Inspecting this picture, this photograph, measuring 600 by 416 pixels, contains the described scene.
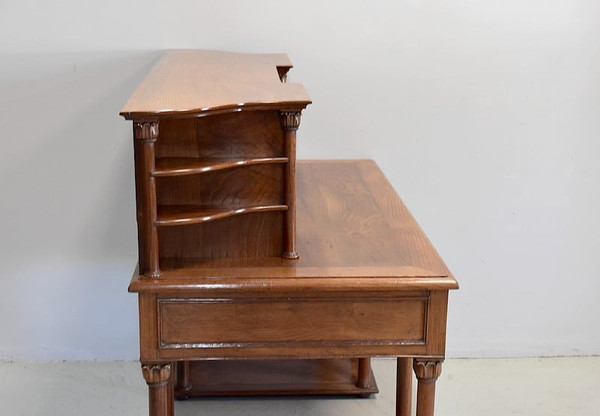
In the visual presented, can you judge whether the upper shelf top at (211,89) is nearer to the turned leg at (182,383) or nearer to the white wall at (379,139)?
the white wall at (379,139)

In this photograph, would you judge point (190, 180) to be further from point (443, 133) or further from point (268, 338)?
point (443, 133)

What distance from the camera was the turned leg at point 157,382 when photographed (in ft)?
6.09

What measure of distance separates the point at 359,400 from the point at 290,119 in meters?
1.29

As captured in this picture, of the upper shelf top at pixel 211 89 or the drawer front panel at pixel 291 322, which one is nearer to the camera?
the upper shelf top at pixel 211 89

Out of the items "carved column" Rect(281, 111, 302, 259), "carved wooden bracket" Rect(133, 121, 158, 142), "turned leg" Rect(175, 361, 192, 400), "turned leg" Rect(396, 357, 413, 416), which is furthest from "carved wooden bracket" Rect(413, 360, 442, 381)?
"turned leg" Rect(175, 361, 192, 400)

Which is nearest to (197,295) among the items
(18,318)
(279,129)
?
(279,129)

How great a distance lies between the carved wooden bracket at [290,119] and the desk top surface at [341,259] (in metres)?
0.30

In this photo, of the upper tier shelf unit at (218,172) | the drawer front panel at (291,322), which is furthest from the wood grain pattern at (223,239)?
the drawer front panel at (291,322)

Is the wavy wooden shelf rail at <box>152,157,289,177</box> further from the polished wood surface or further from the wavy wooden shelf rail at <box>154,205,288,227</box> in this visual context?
the polished wood surface

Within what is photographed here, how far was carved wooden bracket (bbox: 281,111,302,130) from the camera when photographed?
1.82 m

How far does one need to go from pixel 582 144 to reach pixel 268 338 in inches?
62.2

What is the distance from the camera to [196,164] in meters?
1.80

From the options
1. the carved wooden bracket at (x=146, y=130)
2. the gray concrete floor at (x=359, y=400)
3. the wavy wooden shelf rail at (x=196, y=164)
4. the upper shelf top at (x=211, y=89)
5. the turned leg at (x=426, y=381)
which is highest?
the upper shelf top at (x=211, y=89)

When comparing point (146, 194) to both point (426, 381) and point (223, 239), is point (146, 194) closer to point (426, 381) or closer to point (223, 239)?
point (223, 239)
